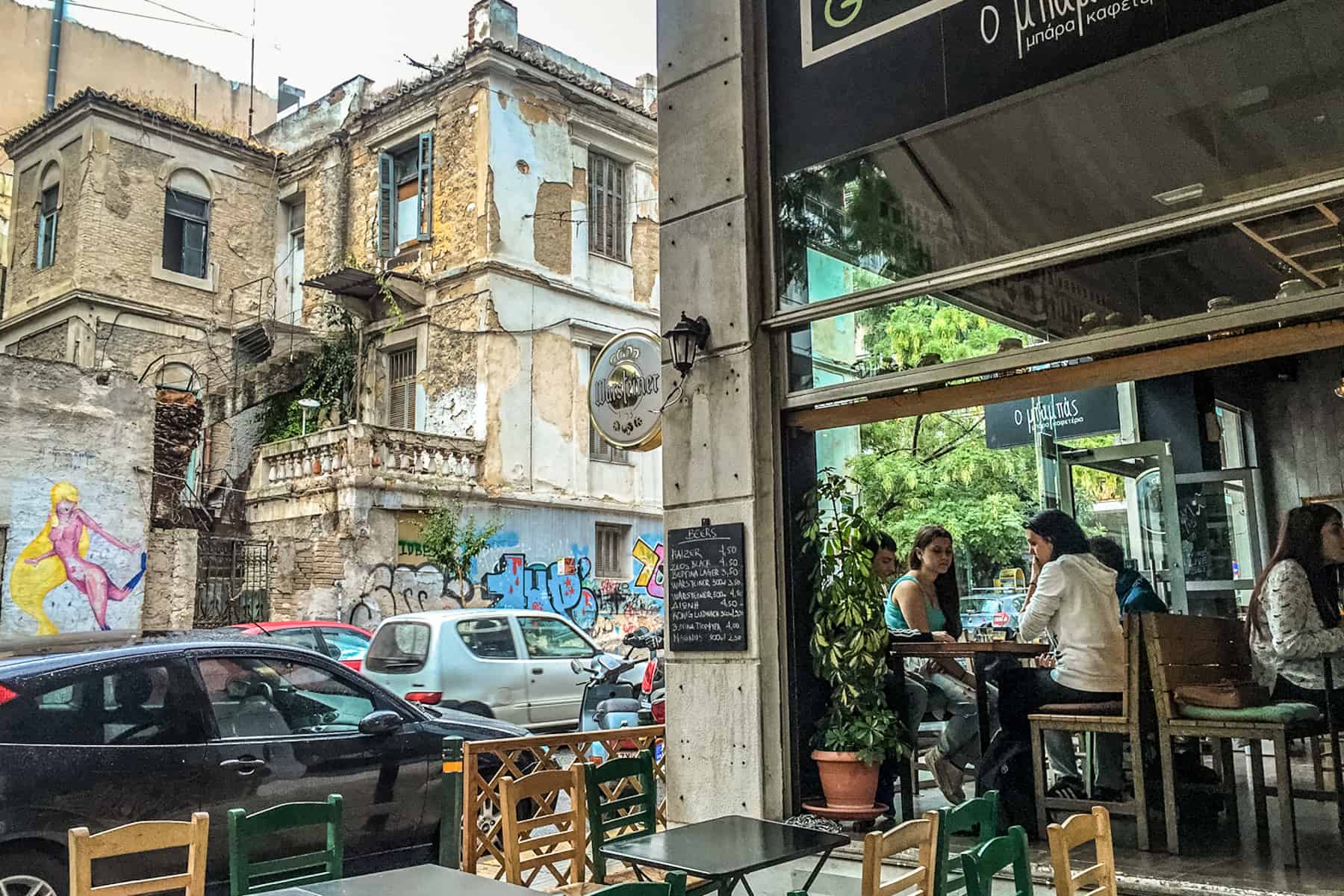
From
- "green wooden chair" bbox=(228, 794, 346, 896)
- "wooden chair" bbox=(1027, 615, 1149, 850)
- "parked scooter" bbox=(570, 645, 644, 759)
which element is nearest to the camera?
"green wooden chair" bbox=(228, 794, 346, 896)

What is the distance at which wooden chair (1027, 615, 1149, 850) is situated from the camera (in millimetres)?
5746

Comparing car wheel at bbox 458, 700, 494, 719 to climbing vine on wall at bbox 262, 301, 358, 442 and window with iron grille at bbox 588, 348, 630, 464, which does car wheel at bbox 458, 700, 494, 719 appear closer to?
window with iron grille at bbox 588, 348, 630, 464

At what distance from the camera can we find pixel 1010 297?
5.84m

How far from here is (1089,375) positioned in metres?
5.65

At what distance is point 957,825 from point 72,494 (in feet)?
52.8

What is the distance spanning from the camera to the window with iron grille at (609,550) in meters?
22.6

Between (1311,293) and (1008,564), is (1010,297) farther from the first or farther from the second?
(1008,564)

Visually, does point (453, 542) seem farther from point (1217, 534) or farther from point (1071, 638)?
point (1071, 638)

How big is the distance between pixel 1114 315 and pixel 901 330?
1.23m

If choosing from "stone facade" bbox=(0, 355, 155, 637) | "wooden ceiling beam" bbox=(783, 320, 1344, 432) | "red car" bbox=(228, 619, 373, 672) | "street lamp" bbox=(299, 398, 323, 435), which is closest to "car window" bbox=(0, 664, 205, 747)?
"wooden ceiling beam" bbox=(783, 320, 1344, 432)

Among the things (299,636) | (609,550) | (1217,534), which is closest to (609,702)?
(299,636)

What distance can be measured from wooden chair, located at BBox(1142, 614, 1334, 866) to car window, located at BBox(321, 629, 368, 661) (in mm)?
10131

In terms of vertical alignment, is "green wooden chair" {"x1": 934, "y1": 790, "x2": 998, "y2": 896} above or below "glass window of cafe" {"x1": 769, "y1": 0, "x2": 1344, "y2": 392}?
below

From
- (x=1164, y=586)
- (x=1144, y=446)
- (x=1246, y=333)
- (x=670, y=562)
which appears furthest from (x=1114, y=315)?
(x=1164, y=586)
